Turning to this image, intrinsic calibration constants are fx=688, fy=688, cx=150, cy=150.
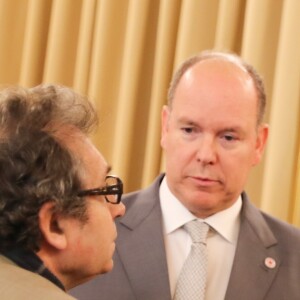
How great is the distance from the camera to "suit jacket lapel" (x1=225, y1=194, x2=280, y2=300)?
1.61 m

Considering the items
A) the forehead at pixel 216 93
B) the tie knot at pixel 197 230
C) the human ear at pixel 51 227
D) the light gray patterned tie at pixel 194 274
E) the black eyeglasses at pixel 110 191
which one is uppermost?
the forehead at pixel 216 93

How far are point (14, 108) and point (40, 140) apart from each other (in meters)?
0.09

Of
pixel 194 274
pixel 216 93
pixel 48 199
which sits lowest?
pixel 194 274

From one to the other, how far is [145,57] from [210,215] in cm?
99

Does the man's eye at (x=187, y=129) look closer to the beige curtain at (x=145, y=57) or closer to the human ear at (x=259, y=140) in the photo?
the human ear at (x=259, y=140)

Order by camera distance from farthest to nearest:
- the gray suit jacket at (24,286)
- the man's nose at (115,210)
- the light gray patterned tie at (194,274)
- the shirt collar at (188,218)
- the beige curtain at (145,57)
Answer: the beige curtain at (145,57), the shirt collar at (188,218), the light gray patterned tie at (194,274), the man's nose at (115,210), the gray suit jacket at (24,286)

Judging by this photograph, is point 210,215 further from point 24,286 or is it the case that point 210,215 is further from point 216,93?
point 24,286

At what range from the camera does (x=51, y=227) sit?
1.11 m

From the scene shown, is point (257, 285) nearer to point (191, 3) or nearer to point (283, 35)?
point (283, 35)

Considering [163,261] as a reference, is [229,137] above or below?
above

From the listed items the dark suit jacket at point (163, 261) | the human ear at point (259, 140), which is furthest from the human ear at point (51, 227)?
Result: the human ear at point (259, 140)

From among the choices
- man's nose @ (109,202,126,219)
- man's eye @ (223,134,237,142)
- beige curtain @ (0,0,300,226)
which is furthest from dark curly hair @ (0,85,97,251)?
beige curtain @ (0,0,300,226)

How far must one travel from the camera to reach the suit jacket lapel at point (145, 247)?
160 cm

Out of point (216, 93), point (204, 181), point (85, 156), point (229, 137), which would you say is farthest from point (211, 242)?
point (85, 156)
